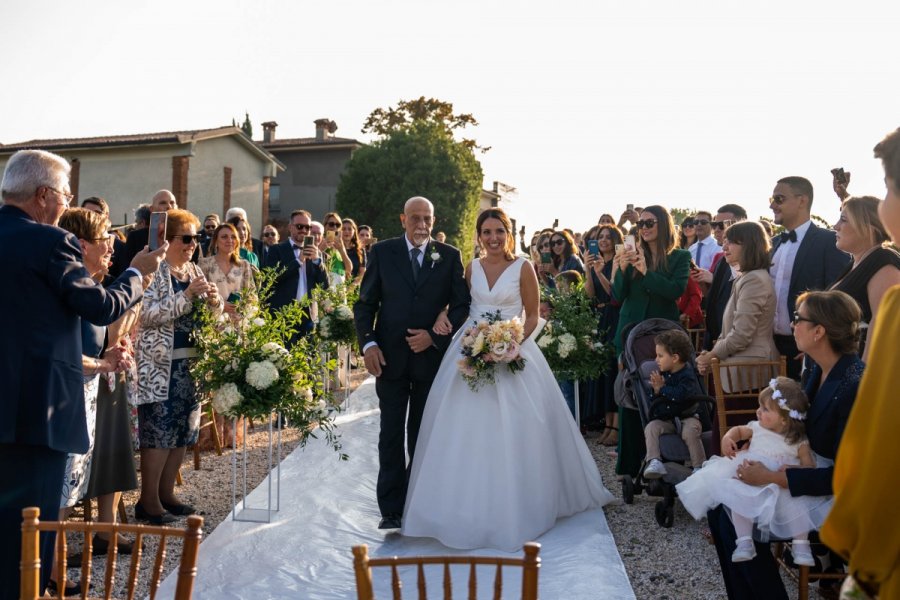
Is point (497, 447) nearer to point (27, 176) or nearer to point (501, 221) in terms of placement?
point (501, 221)

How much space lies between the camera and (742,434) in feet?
15.3

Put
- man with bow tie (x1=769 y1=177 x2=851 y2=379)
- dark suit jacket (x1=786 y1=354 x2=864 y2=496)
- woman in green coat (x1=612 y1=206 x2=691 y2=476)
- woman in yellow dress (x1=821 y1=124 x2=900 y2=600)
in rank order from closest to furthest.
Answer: woman in yellow dress (x1=821 y1=124 x2=900 y2=600) < dark suit jacket (x1=786 y1=354 x2=864 y2=496) < man with bow tie (x1=769 y1=177 x2=851 y2=379) < woman in green coat (x1=612 y1=206 x2=691 y2=476)

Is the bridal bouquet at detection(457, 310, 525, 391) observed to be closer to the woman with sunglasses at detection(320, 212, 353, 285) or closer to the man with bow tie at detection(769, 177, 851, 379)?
the man with bow tie at detection(769, 177, 851, 379)

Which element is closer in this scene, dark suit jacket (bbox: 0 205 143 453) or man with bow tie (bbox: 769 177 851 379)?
dark suit jacket (bbox: 0 205 143 453)

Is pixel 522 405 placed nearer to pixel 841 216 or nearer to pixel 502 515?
pixel 502 515

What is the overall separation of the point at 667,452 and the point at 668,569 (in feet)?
3.25

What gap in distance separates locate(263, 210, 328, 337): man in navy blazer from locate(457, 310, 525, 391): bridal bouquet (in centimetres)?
515

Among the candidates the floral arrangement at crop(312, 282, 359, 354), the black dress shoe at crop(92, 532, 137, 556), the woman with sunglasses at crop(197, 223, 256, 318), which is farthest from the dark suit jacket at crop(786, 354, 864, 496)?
the floral arrangement at crop(312, 282, 359, 354)

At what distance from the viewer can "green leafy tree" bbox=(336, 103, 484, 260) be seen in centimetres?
3584

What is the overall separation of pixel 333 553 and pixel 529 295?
2.45 metres

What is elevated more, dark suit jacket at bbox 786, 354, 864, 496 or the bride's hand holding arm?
the bride's hand holding arm

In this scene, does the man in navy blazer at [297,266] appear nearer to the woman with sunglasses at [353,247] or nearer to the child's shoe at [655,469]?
the woman with sunglasses at [353,247]

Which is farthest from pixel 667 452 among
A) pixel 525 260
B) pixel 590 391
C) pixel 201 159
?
pixel 201 159

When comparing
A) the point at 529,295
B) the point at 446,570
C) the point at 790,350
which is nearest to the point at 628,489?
the point at 790,350
